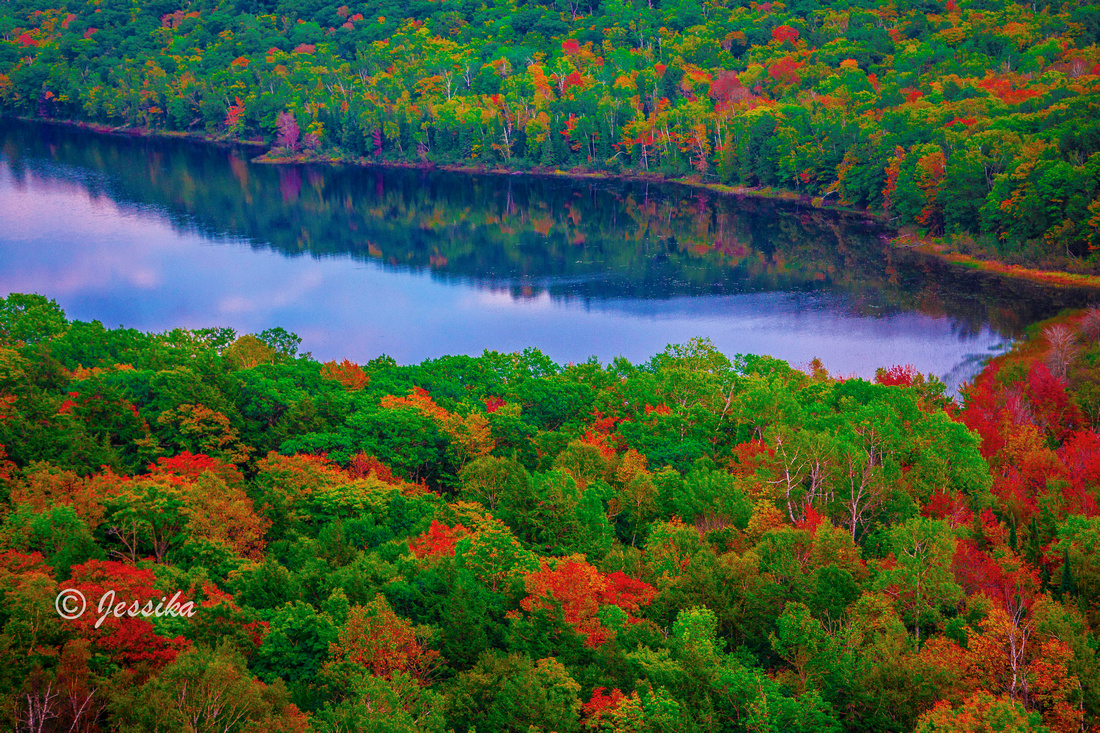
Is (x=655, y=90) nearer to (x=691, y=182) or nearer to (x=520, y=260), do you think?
(x=691, y=182)

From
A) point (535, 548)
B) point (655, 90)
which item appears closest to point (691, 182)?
point (655, 90)

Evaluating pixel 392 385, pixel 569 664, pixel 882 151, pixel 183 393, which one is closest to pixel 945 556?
pixel 569 664

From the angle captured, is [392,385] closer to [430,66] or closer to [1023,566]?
[1023,566]

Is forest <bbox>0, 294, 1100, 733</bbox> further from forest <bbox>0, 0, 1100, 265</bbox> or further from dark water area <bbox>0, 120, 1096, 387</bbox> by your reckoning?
forest <bbox>0, 0, 1100, 265</bbox>

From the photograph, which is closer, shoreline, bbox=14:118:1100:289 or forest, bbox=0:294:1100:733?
forest, bbox=0:294:1100:733

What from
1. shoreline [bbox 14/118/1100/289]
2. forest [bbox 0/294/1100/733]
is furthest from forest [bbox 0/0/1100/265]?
forest [bbox 0/294/1100/733]

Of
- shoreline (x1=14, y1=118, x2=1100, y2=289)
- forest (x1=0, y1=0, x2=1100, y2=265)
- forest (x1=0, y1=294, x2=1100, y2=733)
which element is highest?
forest (x1=0, y1=0, x2=1100, y2=265)

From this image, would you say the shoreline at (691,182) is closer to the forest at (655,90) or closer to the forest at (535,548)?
the forest at (655,90)

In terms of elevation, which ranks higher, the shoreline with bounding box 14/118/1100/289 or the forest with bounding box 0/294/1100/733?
the shoreline with bounding box 14/118/1100/289
